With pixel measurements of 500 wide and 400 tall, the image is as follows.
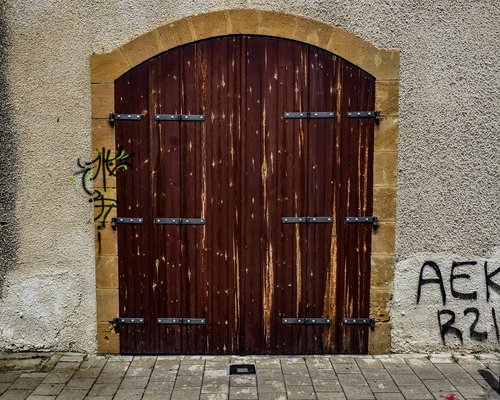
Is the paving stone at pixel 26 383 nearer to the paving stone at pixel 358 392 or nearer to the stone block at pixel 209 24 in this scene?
the paving stone at pixel 358 392

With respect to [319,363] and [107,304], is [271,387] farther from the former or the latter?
[107,304]

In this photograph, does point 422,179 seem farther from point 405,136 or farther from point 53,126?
point 53,126

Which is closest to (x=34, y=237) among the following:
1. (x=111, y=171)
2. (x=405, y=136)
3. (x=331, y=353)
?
(x=111, y=171)

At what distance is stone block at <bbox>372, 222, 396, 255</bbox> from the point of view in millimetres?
4691

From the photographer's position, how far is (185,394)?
4051 mm

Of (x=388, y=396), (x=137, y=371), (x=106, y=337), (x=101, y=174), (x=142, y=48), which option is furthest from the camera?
(x=106, y=337)

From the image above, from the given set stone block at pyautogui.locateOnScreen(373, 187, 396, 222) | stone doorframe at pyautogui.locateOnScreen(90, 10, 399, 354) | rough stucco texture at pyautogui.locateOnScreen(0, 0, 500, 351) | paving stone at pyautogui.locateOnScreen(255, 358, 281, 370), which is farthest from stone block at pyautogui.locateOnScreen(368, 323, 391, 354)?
stone block at pyautogui.locateOnScreen(373, 187, 396, 222)

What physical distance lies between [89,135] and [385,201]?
2.64 metres

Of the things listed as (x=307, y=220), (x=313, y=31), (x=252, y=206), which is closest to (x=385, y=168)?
(x=307, y=220)

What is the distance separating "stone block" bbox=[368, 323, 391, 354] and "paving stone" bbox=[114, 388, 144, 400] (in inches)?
80.0

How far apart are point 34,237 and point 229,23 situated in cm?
253

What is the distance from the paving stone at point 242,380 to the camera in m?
4.21

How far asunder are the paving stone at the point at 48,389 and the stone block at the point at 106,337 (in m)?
0.59

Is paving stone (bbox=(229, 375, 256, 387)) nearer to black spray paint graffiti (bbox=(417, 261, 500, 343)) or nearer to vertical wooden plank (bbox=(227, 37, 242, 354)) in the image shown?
vertical wooden plank (bbox=(227, 37, 242, 354))
